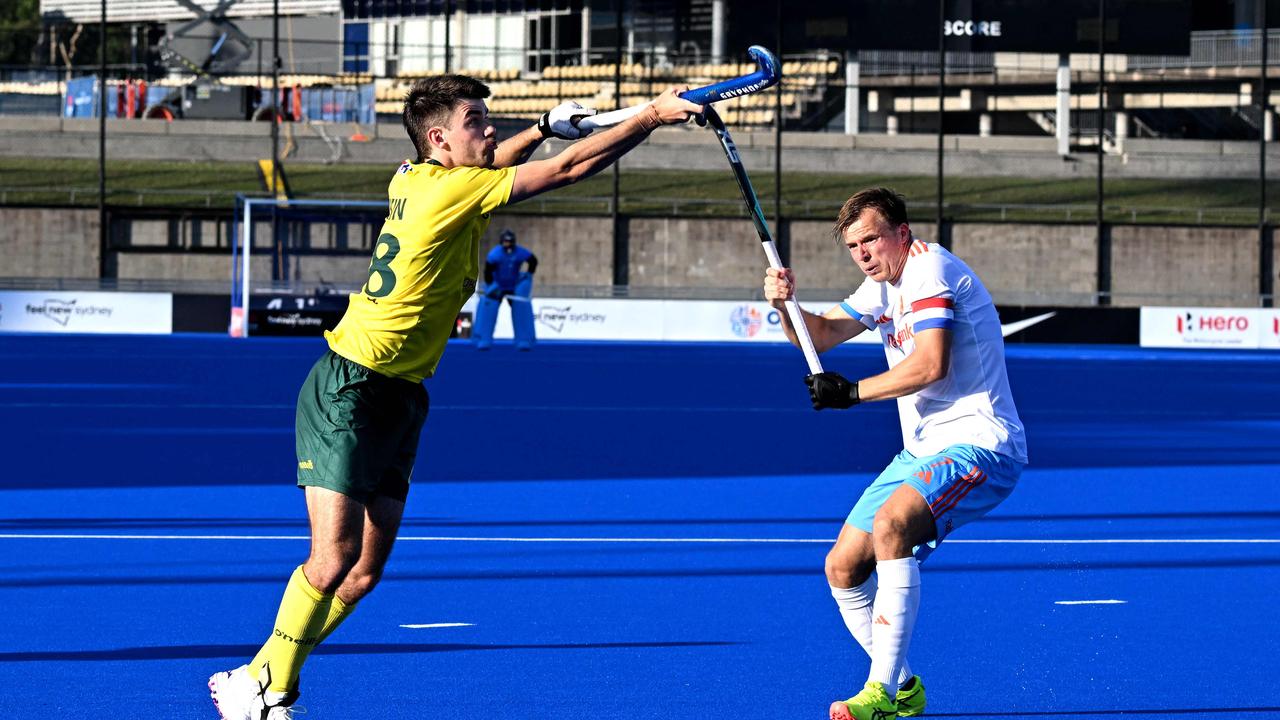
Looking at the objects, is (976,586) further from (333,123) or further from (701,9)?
(701,9)

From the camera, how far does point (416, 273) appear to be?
5289mm

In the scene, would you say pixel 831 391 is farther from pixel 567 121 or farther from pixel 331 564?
pixel 331 564

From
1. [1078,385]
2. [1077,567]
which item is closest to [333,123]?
[1078,385]

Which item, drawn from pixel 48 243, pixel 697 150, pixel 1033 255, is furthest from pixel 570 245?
pixel 48 243

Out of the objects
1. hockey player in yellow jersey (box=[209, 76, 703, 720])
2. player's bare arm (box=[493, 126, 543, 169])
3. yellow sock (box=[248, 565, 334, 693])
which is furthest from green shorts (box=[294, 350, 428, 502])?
player's bare arm (box=[493, 126, 543, 169])

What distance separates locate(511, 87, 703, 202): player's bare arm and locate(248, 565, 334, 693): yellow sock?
1.31m

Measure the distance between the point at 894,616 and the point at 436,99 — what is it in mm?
2073

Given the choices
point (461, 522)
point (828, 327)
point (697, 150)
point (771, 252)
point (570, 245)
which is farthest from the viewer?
point (697, 150)

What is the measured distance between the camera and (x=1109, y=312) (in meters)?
37.2

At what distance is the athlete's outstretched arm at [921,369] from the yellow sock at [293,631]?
1.78m

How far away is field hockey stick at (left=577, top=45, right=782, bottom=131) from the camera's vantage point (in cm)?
517

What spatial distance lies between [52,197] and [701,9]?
69.7 ft

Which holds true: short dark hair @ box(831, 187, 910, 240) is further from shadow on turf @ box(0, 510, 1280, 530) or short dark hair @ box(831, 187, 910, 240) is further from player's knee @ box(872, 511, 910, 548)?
shadow on turf @ box(0, 510, 1280, 530)

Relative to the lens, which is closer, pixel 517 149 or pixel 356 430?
pixel 356 430
